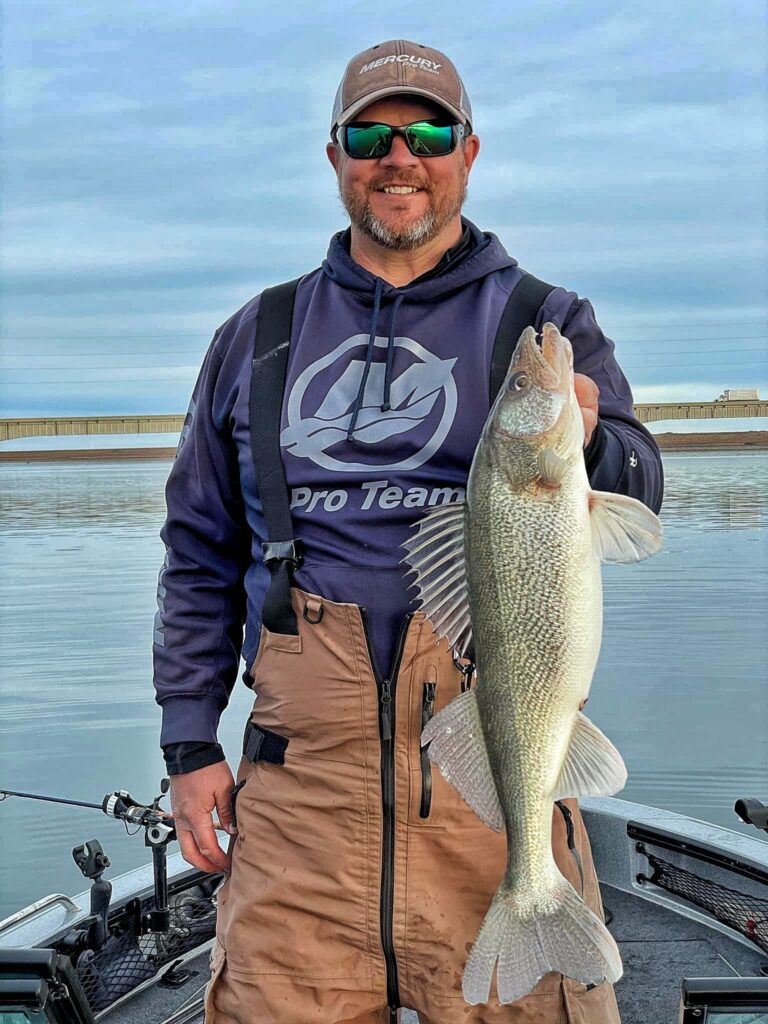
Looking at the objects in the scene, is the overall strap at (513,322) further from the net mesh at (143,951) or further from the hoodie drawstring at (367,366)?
the net mesh at (143,951)

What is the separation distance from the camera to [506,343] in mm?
2586

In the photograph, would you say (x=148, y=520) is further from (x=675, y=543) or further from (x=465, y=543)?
(x=465, y=543)

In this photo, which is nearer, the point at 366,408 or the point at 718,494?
the point at 366,408

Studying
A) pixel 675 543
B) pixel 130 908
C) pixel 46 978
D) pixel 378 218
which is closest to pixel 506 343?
pixel 378 218

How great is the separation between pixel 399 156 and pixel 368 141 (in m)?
0.09

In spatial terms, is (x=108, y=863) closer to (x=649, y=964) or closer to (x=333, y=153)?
(x=649, y=964)

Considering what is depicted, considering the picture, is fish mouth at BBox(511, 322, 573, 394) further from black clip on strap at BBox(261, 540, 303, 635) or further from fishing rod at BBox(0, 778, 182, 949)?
fishing rod at BBox(0, 778, 182, 949)

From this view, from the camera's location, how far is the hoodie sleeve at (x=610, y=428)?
2.38 m

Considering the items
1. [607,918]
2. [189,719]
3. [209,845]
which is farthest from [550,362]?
[607,918]

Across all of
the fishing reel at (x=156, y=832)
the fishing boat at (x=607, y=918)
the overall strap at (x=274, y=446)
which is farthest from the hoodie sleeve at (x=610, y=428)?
the fishing reel at (x=156, y=832)

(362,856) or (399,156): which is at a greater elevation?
(399,156)

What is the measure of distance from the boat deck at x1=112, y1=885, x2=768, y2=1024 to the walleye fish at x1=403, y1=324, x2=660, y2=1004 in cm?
193

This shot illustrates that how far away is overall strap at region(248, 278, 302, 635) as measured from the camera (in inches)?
99.3

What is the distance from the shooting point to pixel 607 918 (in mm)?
4484
